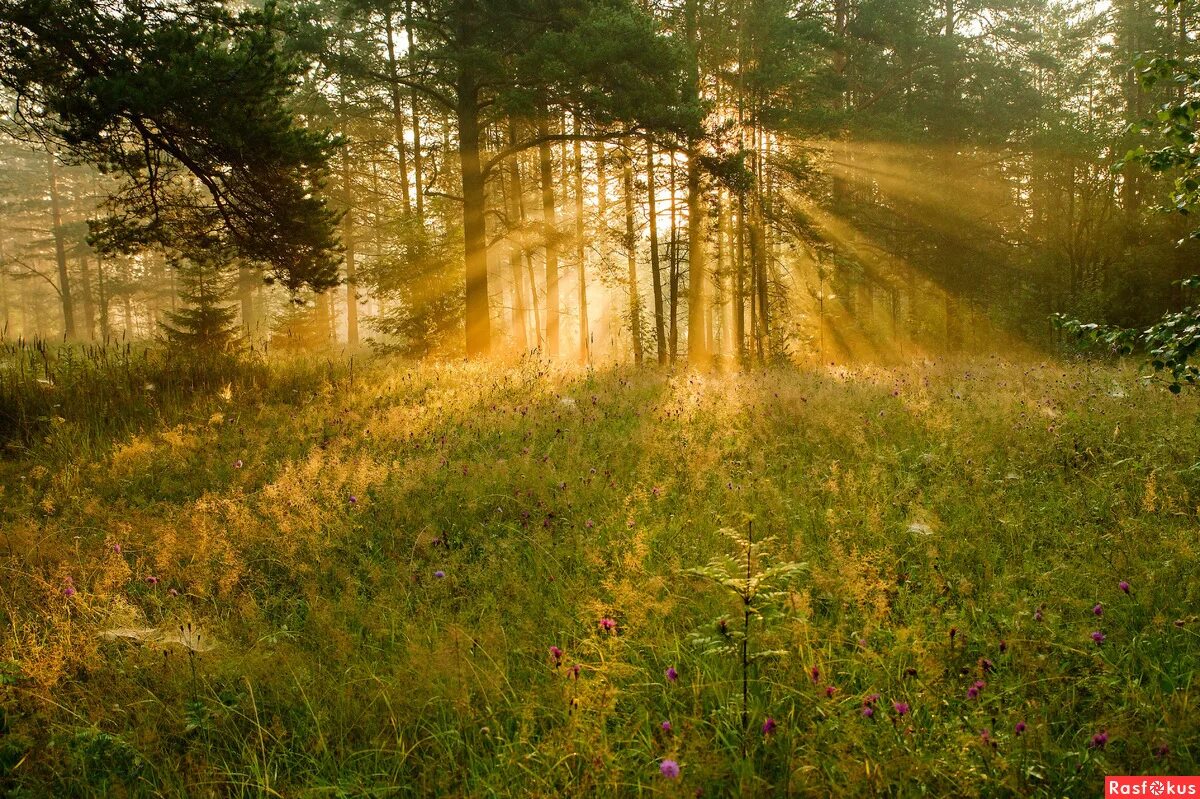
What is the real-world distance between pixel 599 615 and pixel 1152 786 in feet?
6.39

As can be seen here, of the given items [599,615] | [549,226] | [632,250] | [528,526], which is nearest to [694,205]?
[632,250]

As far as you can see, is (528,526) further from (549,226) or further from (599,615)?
(549,226)

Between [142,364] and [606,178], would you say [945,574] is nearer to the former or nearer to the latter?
[142,364]

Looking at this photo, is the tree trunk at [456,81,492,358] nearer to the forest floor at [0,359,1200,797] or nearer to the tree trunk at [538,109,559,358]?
the tree trunk at [538,109,559,358]

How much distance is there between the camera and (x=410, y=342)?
16.7 m

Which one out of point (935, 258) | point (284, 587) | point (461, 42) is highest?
point (461, 42)

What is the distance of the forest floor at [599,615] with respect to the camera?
2.00 m

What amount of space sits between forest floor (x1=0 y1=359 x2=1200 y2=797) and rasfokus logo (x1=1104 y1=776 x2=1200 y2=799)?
0.04 m

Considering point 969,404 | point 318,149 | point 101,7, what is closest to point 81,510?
point 318,149

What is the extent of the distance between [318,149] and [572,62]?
5.32 meters

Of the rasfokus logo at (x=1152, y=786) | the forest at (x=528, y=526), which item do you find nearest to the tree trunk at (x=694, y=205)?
the forest at (x=528, y=526)

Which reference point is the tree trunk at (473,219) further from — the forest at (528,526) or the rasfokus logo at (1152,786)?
the rasfokus logo at (1152,786)

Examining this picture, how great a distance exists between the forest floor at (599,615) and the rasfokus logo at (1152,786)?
39 mm

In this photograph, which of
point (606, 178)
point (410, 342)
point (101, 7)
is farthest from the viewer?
point (606, 178)
